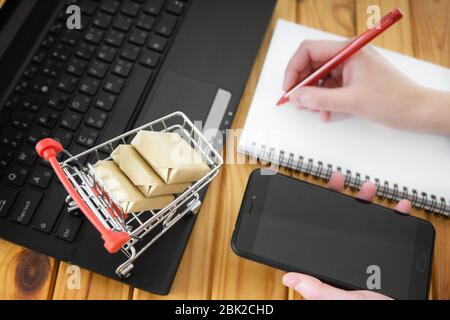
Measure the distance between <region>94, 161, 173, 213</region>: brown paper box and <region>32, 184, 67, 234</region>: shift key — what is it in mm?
115

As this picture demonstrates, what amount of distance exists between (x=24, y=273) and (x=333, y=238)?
39 cm

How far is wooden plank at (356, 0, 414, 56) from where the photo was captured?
0.69 m

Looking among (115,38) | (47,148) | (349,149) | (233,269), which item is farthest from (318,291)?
(115,38)

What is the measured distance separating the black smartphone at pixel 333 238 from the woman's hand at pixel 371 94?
0.41 ft

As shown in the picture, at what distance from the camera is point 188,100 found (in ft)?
1.93

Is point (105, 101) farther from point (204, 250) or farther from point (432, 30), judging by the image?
point (432, 30)

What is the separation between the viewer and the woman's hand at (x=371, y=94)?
1.91ft

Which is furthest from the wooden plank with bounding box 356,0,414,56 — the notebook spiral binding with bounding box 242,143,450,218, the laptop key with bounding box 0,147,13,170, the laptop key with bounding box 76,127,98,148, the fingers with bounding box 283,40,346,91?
the laptop key with bounding box 0,147,13,170

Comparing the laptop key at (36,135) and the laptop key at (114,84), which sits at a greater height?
the laptop key at (114,84)

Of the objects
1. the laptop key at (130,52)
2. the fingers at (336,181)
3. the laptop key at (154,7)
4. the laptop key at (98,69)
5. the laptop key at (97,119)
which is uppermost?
the laptop key at (154,7)

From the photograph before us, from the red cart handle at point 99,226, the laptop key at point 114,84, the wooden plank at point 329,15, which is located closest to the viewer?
the red cart handle at point 99,226

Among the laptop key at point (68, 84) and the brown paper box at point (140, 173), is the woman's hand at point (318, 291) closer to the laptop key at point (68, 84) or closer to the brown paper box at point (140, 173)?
the brown paper box at point (140, 173)

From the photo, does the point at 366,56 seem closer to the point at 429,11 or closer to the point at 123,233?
the point at 429,11

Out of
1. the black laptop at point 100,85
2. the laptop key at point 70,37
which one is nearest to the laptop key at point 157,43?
the black laptop at point 100,85
